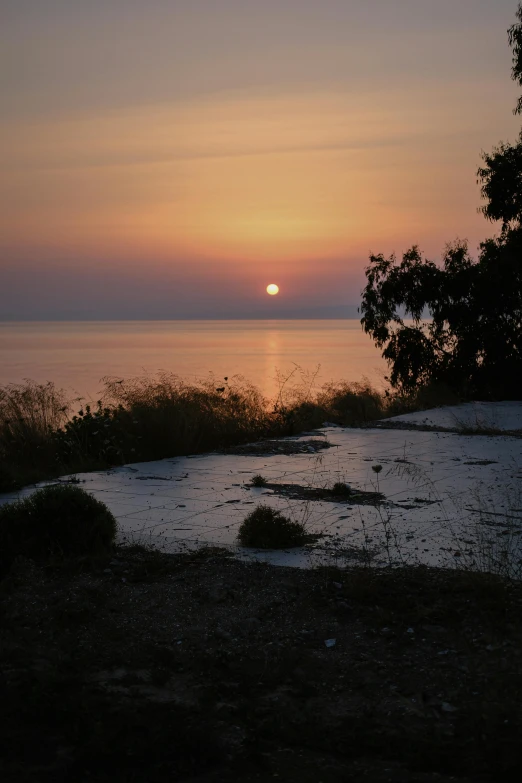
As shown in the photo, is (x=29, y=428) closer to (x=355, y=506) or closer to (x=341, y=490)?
(x=341, y=490)

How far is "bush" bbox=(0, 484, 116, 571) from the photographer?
5.29 meters

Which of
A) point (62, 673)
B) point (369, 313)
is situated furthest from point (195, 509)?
point (369, 313)

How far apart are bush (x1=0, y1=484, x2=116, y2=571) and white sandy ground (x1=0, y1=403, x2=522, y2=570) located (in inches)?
13.1

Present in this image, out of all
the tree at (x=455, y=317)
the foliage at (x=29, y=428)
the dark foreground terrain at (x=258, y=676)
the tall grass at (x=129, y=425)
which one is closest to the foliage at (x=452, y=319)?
the tree at (x=455, y=317)

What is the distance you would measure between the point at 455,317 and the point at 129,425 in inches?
399

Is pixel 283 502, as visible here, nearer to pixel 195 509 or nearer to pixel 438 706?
pixel 195 509

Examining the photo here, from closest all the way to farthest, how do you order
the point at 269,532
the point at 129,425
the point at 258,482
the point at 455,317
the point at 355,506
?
the point at 269,532 → the point at 355,506 → the point at 258,482 → the point at 129,425 → the point at 455,317

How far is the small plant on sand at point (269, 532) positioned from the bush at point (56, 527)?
93 cm

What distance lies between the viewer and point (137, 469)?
8.47m

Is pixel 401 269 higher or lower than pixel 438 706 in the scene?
higher

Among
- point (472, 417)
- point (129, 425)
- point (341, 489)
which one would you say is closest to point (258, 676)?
point (341, 489)

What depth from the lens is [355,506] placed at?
6.49 metres

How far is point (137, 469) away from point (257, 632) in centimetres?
469

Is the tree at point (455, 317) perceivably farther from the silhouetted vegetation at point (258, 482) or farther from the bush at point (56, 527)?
the bush at point (56, 527)
